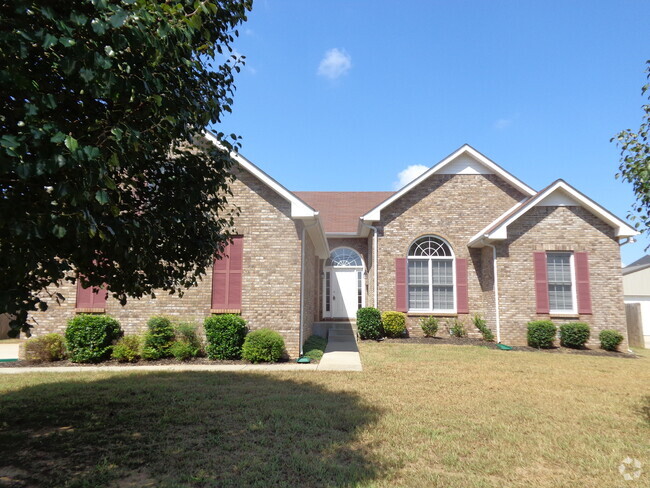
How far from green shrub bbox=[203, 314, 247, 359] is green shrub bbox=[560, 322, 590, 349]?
395 inches

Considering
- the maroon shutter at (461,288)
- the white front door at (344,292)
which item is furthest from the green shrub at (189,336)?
the maroon shutter at (461,288)

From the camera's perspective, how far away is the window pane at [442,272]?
15.2 m

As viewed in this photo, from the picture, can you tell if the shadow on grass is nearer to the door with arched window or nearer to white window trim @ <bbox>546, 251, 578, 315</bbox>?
white window trim @ <bbox>546, 251, 578, 315</bbox>

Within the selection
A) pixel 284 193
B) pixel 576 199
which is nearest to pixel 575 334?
pixel 576 199

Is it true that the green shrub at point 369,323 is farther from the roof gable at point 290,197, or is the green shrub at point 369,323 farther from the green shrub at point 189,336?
the green shrub at point 189,336

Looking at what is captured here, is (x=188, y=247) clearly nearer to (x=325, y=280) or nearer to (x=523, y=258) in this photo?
(x=523, y=258)

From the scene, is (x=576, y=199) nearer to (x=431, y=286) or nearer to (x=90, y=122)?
(x=431, y=286)

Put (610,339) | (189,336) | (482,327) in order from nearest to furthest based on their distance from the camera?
(189,336), (610,339), (482,327)

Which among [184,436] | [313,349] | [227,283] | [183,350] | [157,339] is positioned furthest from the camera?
[313,349]

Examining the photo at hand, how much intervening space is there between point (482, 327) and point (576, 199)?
522 cm

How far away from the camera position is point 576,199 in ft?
45.1

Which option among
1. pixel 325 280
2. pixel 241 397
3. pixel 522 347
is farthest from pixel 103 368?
pixel 522 347

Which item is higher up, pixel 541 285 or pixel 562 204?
pixel 562 204

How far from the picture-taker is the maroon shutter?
48.7 ft
